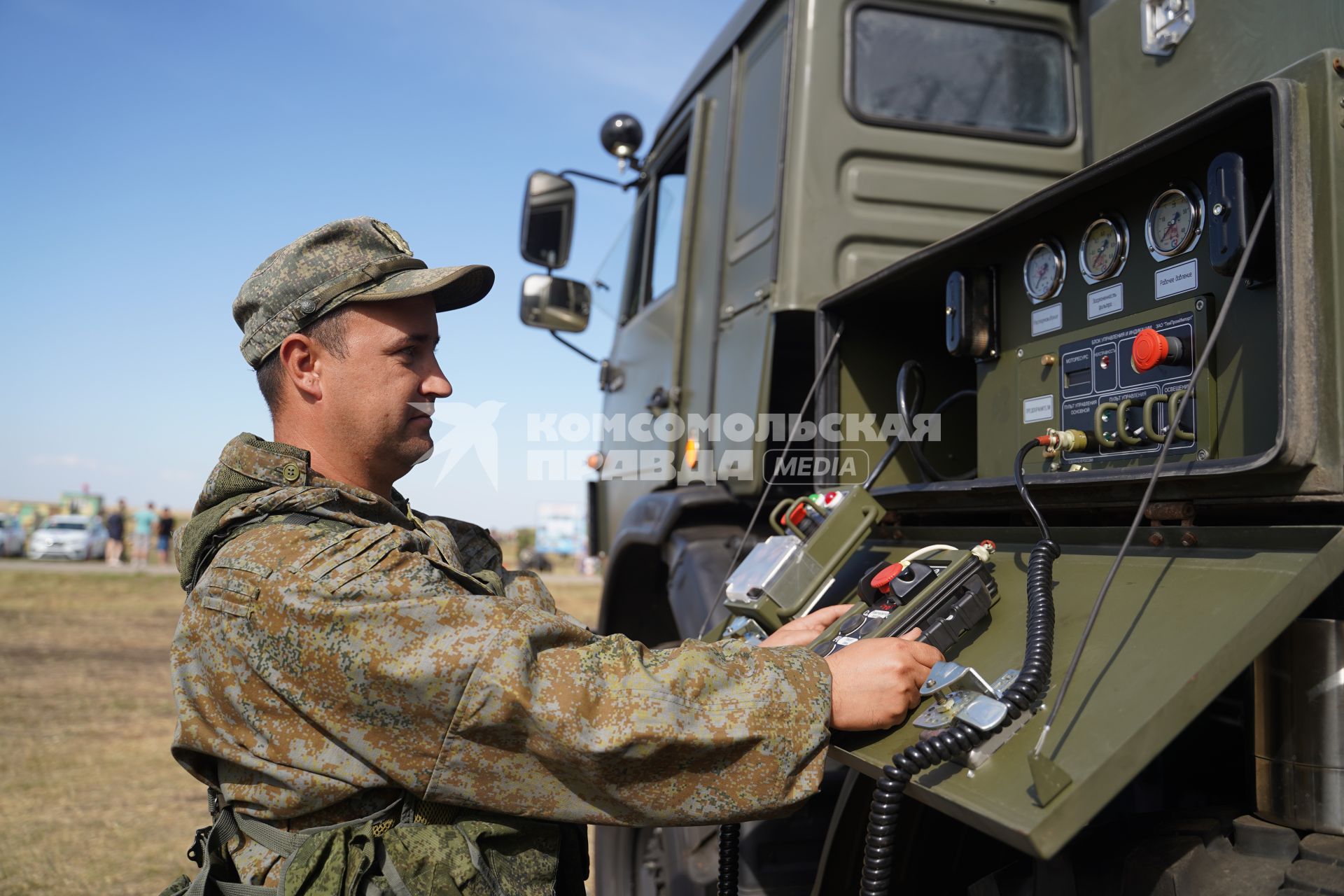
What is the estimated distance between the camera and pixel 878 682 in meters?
1.41

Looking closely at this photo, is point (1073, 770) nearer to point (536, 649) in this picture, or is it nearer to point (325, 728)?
point (536, 649)

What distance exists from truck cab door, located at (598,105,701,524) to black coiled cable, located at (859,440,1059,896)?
209 centimetres

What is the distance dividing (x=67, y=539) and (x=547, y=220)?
22.8 meters

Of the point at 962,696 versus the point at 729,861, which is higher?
the point at 962,696

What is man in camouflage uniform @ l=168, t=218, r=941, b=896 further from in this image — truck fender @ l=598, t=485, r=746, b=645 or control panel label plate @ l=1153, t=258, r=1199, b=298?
truck fender @ l=598, t=485, r=746, b=645

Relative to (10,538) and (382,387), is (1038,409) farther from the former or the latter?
(10,538)

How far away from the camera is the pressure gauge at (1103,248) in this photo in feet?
5.33

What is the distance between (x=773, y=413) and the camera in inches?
106

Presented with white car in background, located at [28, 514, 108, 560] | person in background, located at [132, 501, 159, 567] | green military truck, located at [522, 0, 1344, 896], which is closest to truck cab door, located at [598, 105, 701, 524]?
green military truck, located at [522, 0, 1344, 896]

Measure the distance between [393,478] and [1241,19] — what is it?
70.5 inches

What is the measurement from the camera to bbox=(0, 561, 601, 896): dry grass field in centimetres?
390

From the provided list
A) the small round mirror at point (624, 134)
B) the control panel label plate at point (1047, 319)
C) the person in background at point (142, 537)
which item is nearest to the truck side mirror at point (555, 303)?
the small round mirror at point (624, 134)

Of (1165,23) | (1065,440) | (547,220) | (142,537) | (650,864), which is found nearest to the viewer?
(1065,440)

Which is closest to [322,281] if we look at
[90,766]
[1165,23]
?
[1165,23]
